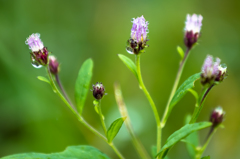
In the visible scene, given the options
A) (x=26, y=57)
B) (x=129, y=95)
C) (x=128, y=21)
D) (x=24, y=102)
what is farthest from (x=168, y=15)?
(x=24, y=102)

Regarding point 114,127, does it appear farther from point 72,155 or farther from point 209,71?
point 209,71

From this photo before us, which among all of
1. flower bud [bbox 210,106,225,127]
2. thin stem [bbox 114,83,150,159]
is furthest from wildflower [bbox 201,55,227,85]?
thin stem [bbox 114,83,150,159]

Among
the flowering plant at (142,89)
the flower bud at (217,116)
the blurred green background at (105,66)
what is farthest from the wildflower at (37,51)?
the blurred green background at (105,66)

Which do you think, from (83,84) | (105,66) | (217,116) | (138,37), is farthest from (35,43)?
(105,66)

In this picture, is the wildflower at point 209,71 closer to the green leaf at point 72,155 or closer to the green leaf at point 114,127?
the green leaf at point 114,127

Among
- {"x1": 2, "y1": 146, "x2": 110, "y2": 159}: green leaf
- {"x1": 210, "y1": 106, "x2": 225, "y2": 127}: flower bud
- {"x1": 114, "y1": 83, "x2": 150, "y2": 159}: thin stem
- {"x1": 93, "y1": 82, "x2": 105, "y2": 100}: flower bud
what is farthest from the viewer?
{"x1": 114, "y1": 83, "x2": 150, "y2": 159}: thin stem

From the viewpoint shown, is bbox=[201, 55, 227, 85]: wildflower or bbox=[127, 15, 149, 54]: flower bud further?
bbox=[127, 15, 149, 54]: flower bud

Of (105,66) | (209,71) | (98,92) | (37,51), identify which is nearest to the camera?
(209,71)

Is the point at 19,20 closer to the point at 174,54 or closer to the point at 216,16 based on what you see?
the point at 174,54

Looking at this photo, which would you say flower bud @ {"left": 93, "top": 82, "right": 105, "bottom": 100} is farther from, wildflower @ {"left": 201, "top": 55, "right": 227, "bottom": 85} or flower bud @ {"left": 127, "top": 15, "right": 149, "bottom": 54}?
wildflower @ {"left": 201, "top": 55, "right": 227, "bottom": 85}
